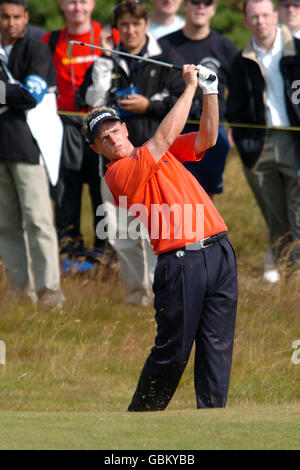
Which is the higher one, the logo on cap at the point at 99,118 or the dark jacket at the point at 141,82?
the logo on cap at the point at 99,118

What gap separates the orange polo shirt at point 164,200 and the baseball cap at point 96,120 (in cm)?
22

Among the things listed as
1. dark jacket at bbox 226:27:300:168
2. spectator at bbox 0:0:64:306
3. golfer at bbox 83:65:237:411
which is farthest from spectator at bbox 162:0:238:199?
golfer at bbox 83:65:237:411

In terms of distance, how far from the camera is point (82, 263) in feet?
31.0

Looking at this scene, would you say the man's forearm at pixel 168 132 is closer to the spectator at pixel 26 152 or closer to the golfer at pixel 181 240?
the golfer at pixel 181 240

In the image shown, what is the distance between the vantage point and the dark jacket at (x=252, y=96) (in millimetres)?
8844

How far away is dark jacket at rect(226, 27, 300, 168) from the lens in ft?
29.0

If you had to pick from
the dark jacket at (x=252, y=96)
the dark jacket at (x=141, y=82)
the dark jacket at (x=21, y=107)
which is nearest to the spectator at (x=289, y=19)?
the dark jacket at (x=252, y=96)

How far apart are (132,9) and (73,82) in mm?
1257

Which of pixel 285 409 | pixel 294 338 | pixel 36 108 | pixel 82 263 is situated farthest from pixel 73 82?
pixel 285 409

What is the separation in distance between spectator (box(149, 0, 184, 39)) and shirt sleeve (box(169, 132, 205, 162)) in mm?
4811

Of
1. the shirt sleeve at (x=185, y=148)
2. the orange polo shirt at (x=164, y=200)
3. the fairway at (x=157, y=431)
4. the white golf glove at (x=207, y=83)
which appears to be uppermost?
the white golf glove at (x=207, y=83)

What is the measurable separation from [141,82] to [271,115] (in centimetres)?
131

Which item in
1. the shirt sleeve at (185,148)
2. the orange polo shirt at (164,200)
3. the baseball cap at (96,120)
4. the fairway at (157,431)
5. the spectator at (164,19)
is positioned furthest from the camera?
the spectator at (164,19)

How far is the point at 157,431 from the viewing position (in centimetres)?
465
